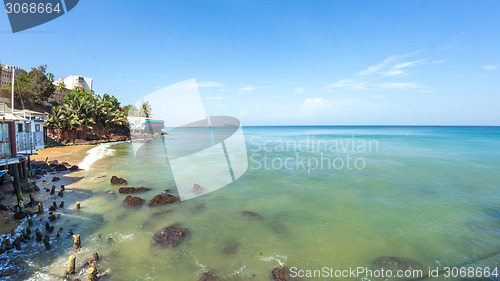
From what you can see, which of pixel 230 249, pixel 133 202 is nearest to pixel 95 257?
pixel 230 249

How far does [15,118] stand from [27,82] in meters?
61.6

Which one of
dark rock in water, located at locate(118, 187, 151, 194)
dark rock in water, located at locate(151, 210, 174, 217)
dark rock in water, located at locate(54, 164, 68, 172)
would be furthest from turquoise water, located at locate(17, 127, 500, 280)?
dark rock in water, located at locate(54, 164, 68, 172)

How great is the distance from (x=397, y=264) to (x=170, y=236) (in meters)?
10.2

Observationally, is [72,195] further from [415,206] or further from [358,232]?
[415,206]

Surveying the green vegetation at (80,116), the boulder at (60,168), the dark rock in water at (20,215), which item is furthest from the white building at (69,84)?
the dark rock in water at (20,215)

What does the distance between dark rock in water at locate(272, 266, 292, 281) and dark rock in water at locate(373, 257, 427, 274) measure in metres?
3.96

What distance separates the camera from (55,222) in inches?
476

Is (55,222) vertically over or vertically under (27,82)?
under

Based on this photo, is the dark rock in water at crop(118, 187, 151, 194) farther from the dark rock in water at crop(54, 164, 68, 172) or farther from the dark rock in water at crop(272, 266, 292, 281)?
the dark rock in water at crop(272, 266, 292, 281)

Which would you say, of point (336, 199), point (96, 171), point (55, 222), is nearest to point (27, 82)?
point (96, 171)

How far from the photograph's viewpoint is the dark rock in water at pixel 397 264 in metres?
9.31

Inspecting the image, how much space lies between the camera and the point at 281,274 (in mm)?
8625

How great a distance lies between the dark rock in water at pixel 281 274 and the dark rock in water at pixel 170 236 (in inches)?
189

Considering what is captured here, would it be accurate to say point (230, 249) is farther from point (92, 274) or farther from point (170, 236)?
point (92, 274)
